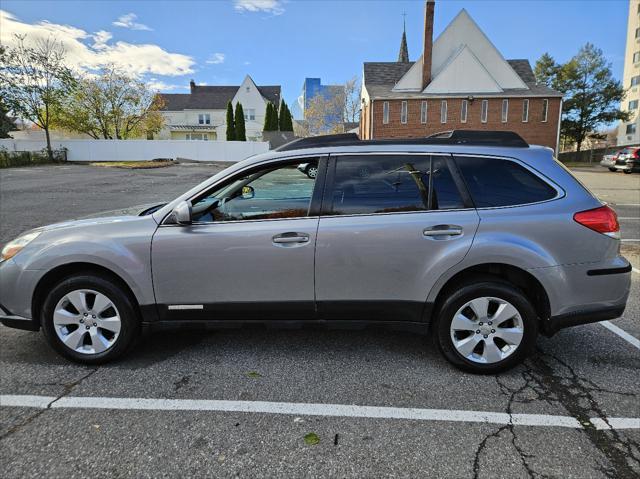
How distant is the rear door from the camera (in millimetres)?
3242

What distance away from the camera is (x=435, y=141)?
354 centimetres

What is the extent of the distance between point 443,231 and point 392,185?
1.70ft

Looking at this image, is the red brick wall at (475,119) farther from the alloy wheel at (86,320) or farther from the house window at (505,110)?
the alloy wheel at (86,320)

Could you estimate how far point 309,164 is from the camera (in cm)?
349

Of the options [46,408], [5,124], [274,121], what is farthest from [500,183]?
[5,124]

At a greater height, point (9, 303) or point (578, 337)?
point (9, 303)

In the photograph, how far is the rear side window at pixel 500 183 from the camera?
3.30 metres

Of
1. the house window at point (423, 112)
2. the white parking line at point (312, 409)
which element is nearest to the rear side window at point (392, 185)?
the white parking line at point (312, 409)

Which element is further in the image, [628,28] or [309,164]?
[628,28]

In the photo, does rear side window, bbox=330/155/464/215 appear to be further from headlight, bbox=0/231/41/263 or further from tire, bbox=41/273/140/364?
headlight, bbox=0/231/41/263

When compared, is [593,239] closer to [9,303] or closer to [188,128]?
[9,303]

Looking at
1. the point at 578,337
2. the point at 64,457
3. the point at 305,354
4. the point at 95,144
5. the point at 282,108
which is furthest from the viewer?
the point at 282,108

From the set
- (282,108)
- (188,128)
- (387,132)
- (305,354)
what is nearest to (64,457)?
(305,354)

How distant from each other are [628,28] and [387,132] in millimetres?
47439
